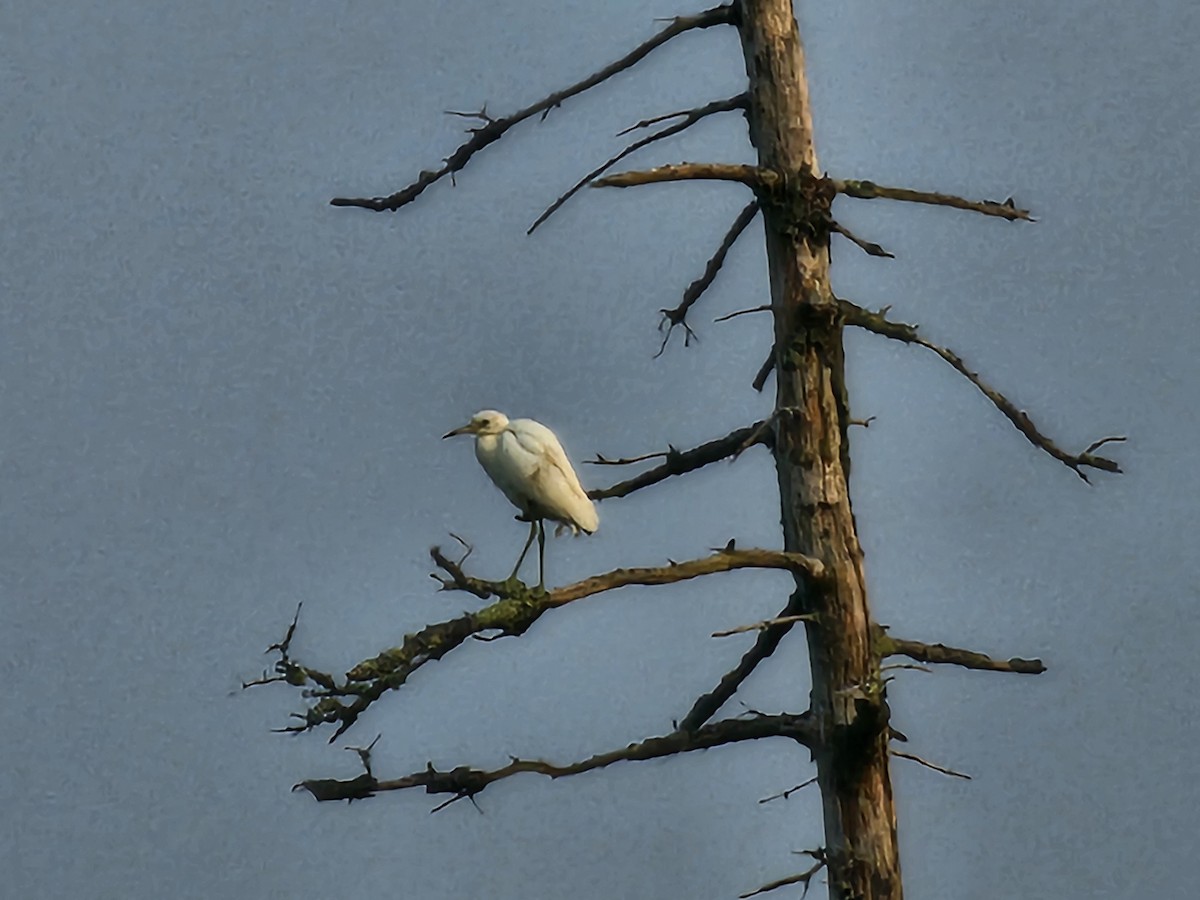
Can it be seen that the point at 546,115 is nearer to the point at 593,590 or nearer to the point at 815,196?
the point at 815,196

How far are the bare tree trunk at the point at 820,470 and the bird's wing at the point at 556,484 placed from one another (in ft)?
4.36

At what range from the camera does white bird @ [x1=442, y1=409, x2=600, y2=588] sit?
13.4m

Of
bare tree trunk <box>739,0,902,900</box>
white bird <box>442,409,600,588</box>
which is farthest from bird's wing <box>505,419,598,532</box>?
bare tree trunk <box>739,0,902,900</box>

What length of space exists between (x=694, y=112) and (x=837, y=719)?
347 cm

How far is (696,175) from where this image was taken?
480 inches

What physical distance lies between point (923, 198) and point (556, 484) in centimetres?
270

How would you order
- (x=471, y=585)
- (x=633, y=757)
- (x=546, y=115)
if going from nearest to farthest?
1. (x=471, y=585)
2. (x=633, y=757)
3. (x=546, y=115)

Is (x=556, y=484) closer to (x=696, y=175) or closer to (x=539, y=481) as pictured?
(x=539, y=481)

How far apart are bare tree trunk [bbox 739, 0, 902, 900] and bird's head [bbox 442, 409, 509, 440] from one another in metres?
1.87

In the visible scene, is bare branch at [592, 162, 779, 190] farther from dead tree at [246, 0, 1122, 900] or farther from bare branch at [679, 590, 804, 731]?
bare branch at [679, 590, 804, 731]

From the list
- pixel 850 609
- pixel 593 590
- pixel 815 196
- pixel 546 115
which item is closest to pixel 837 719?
pixel 850 609

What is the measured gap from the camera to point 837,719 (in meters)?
12.4

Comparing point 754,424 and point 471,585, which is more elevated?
point 754,424

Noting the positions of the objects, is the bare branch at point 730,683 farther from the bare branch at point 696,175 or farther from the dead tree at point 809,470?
the bare branch at point 696,175
